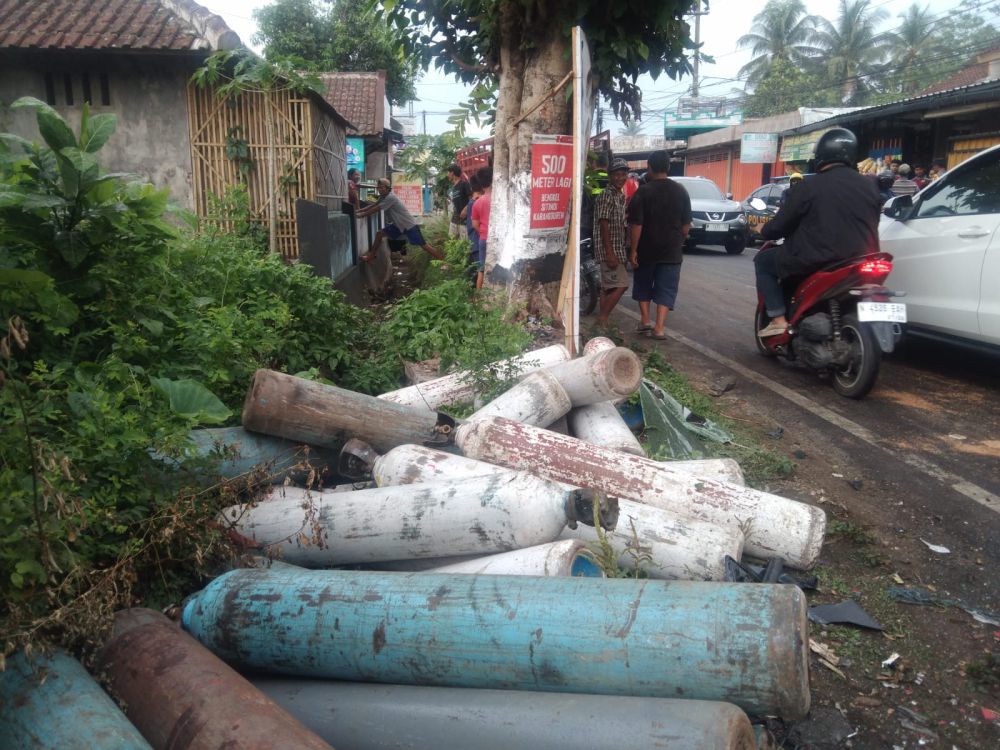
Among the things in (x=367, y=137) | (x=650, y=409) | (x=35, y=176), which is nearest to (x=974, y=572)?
(x=650, y=409)

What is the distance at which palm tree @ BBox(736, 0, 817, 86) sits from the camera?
160 ft

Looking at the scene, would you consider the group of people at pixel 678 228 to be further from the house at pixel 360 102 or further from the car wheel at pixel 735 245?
the house at pixel 360 102

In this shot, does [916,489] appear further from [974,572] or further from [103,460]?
[103,460]

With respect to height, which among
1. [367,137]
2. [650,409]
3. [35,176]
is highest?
[367,137]

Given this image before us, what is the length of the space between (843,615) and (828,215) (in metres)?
3.74

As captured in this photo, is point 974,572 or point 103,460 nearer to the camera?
point 103,460

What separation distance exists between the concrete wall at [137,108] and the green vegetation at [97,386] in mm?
5742

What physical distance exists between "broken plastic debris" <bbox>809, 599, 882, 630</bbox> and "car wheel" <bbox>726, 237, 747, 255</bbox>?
52.7ft

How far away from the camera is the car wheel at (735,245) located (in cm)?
1845

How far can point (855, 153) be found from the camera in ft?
20.5

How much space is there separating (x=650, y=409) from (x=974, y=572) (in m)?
1.91

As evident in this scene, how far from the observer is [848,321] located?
602cm

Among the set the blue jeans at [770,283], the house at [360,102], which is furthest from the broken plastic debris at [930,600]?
the house at [360,102]

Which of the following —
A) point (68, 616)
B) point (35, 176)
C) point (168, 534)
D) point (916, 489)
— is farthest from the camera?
point (916, 489)
